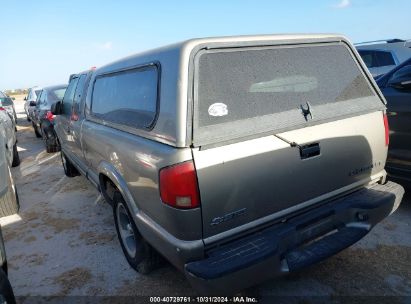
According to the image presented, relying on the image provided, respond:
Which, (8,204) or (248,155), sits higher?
(248,155)

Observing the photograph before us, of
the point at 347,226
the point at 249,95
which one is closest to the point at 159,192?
the point at 249,95

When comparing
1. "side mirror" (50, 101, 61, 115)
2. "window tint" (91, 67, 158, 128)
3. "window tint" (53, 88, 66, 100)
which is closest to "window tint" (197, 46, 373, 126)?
"window tint" (91, 67, 158, 128)

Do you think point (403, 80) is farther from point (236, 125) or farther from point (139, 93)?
point (139, 93)

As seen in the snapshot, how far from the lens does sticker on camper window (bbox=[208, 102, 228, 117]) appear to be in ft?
6.99

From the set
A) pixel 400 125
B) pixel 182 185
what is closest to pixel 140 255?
pixel 182 185

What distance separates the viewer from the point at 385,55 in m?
8.02

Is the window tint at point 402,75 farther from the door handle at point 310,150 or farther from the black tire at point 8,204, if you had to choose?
the black tire at point 8,204

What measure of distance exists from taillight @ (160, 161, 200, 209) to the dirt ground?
1171 mm

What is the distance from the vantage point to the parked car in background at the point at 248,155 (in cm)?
206

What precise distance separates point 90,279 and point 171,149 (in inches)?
71.7

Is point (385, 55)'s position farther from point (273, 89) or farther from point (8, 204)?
point (8, 204)

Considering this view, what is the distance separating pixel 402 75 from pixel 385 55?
4.64 meters

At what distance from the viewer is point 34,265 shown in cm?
348

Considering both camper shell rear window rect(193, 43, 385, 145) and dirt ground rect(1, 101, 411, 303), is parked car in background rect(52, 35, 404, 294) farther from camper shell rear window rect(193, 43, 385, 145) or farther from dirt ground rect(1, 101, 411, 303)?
dirt ground rect(1, 101, 411, 303)
